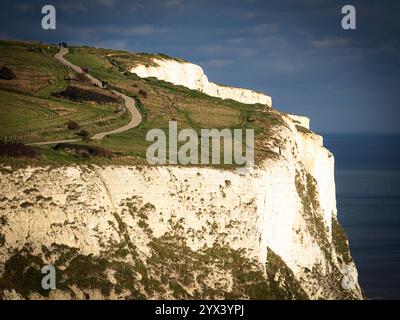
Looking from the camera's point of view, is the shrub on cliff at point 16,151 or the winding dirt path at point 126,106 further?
the winding dirt path at point 126,106

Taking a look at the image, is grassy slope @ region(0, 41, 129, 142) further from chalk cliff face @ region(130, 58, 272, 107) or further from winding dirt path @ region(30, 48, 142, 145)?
chalk cliff face @ region(130, 58, 272, 107)

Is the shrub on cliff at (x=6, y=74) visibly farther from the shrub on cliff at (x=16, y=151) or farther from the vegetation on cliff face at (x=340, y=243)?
the vegetation on cliff face at (x=340, y=243)

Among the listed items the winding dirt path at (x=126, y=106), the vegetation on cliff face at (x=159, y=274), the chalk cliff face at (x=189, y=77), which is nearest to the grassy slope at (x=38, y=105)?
the winding dirt path at (x=126, y=106)

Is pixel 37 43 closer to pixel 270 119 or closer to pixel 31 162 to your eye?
A: pixel 270 119

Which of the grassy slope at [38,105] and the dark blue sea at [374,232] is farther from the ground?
the grassy slope at [38,105]

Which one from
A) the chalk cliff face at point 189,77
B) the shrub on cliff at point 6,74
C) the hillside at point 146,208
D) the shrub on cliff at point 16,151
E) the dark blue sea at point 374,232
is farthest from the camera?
the chalk cliff face at point 189,77

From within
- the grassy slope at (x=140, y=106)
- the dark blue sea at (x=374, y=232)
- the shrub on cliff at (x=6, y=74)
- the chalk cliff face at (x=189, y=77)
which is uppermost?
the chalk cliff face at (x=189, y=77)

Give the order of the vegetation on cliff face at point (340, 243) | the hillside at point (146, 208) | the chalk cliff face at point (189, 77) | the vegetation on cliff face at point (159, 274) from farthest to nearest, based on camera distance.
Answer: the chalk cliff face at point (189, 77)
the vegetation on cliff face at point (340, 243)
the hillside at point (146, 208)
the vegetation on cliff face at point (159, 274)

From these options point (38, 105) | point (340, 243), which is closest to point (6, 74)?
point (38, 105)
